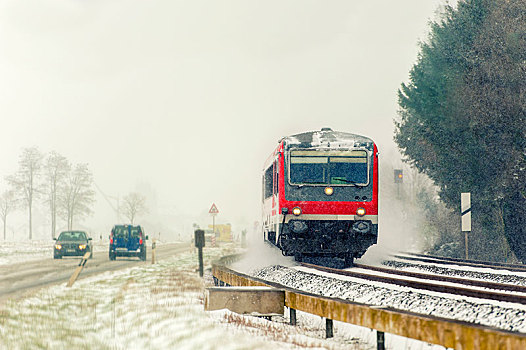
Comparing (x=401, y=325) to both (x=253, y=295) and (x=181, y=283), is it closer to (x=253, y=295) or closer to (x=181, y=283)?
(x=253, y=295)

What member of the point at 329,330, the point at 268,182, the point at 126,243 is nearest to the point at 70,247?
the point at 126,243

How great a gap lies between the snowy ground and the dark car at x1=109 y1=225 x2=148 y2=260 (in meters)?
17.2

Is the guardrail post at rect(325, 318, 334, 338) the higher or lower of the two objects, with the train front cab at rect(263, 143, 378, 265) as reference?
lower

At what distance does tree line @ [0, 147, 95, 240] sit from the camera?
270ft

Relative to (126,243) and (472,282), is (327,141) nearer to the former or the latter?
(472,282)

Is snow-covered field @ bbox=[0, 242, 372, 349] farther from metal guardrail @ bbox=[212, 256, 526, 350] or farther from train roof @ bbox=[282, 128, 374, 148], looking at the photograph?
train roof @ bbox=[282, 128, 374, 148]

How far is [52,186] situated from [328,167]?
75.8 m

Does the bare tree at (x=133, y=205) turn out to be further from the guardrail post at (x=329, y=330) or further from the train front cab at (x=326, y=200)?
the guardrail post at (x=329, y=330)

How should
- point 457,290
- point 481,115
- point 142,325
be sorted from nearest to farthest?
point 142,325
point 457,290
point 481,115

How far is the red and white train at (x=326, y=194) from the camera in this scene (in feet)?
53.3

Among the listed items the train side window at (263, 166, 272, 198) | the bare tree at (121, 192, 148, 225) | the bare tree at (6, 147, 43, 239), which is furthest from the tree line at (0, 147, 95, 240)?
the train side window at (263, 166, 272, 198)

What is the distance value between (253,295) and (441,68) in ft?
A: 64.3

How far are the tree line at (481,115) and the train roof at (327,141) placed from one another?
306 inches

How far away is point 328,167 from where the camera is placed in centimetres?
1653
